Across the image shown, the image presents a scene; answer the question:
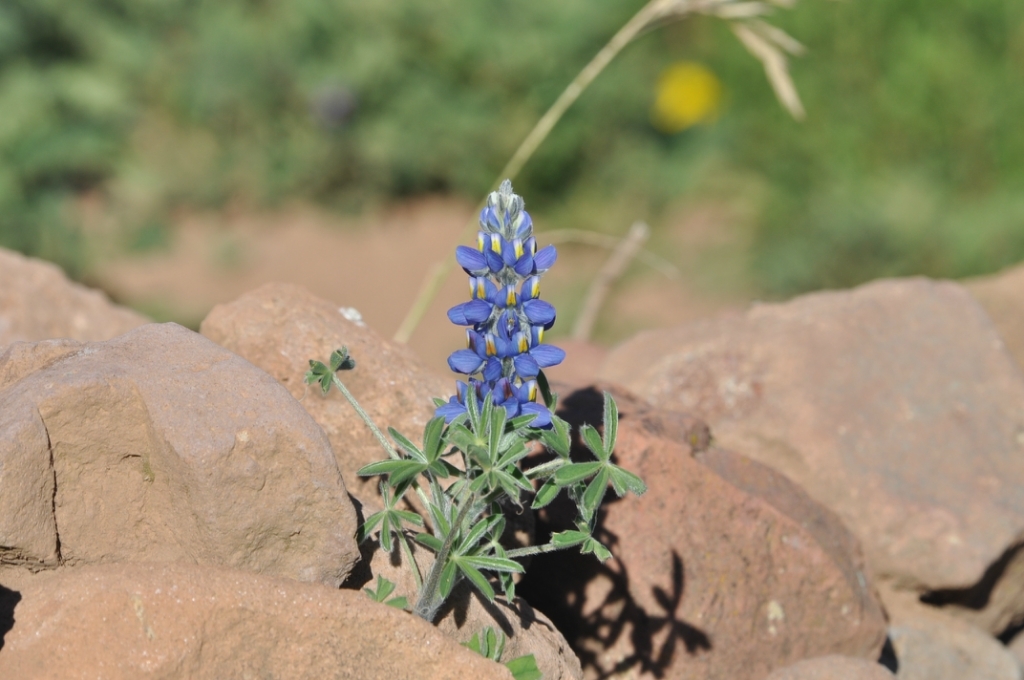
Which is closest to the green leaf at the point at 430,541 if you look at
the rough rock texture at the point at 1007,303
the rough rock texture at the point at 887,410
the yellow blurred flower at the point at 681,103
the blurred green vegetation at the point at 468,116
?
the rough rock texture at the point at 887,410

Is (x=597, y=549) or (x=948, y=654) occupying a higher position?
(x=597, y=549)

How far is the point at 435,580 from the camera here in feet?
6.56

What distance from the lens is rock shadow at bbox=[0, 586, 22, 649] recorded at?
5.92 feet

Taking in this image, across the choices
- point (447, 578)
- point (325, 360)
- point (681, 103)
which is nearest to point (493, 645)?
point (447, 578)

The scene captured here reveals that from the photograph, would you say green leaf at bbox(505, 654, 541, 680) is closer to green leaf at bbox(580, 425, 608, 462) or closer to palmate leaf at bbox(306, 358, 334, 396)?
green leaf at bbox(580, 425, 608, 462)

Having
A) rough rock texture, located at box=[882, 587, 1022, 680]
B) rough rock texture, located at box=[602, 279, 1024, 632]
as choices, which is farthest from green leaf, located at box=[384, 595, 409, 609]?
rough rock texture, located at box=[882, 587, 1022, 680]

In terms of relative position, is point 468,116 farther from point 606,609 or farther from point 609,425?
point 609,425

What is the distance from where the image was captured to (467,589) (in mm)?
2166

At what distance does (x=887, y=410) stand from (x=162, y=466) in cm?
206

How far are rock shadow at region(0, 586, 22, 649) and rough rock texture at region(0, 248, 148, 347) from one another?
4.43ft

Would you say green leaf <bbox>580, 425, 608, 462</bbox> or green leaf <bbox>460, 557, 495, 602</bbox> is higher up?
green leaf <bbox>580, 425, 608, 462</bbox>

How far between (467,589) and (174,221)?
5.50m

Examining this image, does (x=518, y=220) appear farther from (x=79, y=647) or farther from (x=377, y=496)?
(x=79, y=647)

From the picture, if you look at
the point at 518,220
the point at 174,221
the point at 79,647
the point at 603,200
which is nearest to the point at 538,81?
the point at 603,200
